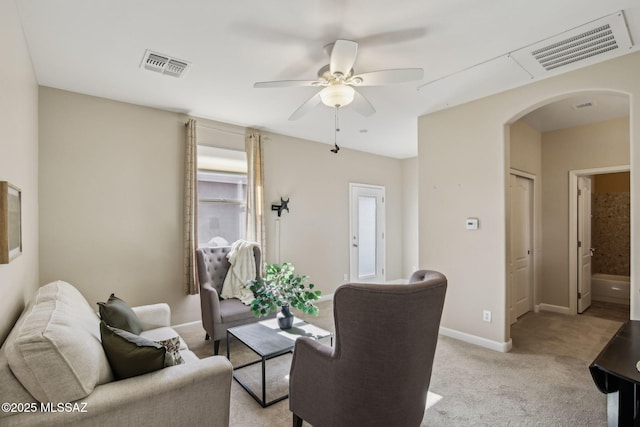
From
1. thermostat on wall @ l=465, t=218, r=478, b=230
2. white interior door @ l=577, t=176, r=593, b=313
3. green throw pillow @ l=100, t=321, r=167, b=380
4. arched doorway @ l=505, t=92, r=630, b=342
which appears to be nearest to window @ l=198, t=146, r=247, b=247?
green throw pillow @ l=100, t=321, r=167, b=380

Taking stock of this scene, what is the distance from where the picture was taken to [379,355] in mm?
1510

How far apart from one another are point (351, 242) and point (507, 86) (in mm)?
3446

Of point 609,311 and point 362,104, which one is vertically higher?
point 362,104

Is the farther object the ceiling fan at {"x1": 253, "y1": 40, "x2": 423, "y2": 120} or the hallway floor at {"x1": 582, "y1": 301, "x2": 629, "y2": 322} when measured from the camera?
the hallway floor at {"x1": 582, "y1": 301, "x2": 629, "y2": 322}

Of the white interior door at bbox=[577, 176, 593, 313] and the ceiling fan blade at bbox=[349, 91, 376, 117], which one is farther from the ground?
the ceiling fan blade at bbox=[349, 91, 376, 117]

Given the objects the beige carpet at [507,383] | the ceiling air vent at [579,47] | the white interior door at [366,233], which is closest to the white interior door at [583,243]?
the beige carpet at [507,383]

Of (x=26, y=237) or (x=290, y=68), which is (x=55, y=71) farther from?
(x=290, y=68)

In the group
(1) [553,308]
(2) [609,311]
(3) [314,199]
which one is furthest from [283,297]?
(2) [609,311]

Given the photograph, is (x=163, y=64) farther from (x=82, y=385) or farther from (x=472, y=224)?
(x=472, y=224)

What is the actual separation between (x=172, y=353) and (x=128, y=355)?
0.47m

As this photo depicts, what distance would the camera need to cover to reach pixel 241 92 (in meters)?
3.21

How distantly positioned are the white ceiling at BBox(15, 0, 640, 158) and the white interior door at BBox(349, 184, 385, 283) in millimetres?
2666

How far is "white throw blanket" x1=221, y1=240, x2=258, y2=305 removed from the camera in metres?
3.70

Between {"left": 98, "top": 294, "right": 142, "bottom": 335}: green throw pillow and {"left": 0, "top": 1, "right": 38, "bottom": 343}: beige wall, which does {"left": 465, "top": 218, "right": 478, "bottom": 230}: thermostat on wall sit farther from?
{"left": 0, "top": 1, "right": 38, "bottom": 343}: beige wall
